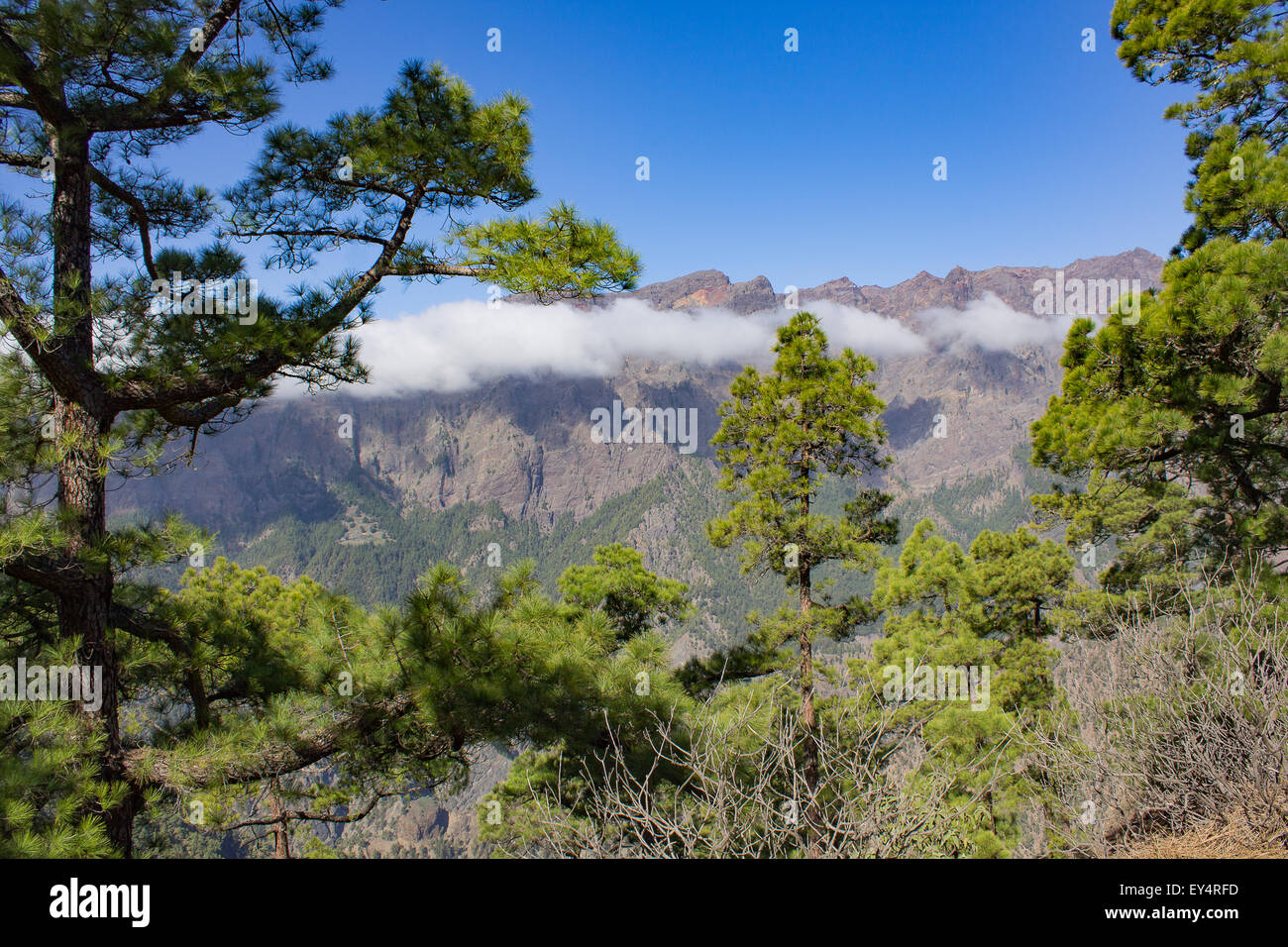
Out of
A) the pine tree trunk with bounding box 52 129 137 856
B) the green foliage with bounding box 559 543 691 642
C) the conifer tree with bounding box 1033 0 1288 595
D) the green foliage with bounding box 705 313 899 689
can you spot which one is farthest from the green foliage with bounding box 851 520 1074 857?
the pine tree trunk with bounding box 52 129 137 856

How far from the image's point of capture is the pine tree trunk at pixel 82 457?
4648 mm

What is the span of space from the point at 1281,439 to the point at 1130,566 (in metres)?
3.79

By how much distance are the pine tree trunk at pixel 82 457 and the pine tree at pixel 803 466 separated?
926cm

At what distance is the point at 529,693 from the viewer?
5.75m

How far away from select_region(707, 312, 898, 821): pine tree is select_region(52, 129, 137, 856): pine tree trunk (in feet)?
30.4

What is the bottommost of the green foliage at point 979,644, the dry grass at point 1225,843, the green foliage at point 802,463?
the green foliage at point 979,644

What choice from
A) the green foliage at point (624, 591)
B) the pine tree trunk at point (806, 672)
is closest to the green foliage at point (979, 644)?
the pine tree trunk at point (806, 672)

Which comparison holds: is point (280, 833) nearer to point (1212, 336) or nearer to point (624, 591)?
point (624, 591)

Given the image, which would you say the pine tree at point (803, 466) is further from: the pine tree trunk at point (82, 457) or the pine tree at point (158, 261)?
the pine tree trunk at point (82, 457)

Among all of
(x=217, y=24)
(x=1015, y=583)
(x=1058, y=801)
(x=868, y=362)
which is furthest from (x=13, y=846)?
(x=1015, y=583)

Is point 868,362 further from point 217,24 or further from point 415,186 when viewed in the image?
point 217,24

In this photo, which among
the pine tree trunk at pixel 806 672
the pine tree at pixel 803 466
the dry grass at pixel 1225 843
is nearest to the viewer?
the dry grass at pixel 1225 843

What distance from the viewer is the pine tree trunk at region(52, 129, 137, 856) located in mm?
4648

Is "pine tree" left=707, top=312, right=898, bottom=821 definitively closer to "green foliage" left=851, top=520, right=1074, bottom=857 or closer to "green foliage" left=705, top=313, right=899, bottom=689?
"green foliage" left=705, top=313, right=899, bottom=689
